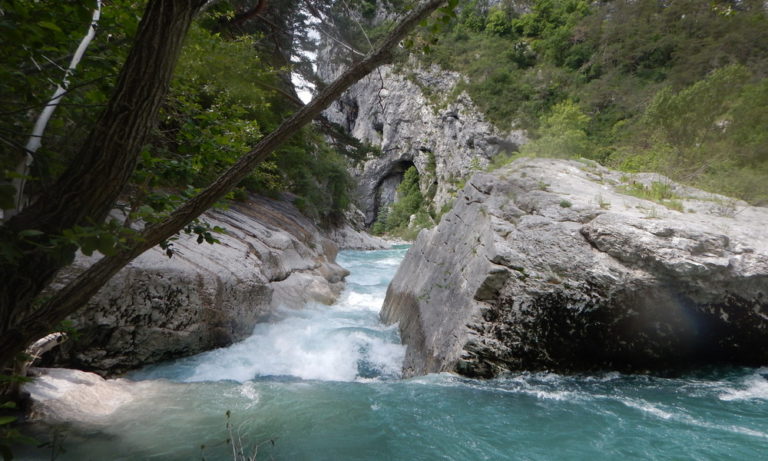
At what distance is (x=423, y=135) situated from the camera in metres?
42.0

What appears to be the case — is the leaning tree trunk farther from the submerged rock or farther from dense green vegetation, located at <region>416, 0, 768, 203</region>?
the submerged rock

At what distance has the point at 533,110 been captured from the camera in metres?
32.5

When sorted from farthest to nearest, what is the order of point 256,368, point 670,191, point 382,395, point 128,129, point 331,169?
point 331,169 → point 670,191 → point 256,368 → point 382,395 → point 128,129

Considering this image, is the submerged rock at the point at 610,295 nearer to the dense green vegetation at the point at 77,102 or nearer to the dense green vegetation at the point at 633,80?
the dense green vegetation at the point at 633,80

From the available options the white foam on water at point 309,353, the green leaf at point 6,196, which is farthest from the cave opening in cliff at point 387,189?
the green leaf at point 6,196

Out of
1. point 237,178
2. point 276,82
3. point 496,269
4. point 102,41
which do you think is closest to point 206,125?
point 102,41

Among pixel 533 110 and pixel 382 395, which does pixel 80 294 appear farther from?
pixel 533 110

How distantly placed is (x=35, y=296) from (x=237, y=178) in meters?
0.86

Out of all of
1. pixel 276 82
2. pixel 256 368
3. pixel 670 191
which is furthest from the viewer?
pixel 276 82

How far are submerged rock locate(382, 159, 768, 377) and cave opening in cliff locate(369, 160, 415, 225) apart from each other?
4348 cm

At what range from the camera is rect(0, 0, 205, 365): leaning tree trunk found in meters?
1.31

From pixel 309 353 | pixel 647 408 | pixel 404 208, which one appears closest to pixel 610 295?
pixel 647 408

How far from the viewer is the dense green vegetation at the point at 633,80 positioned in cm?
886

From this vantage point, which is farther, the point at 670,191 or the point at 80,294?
the point at 670,191
